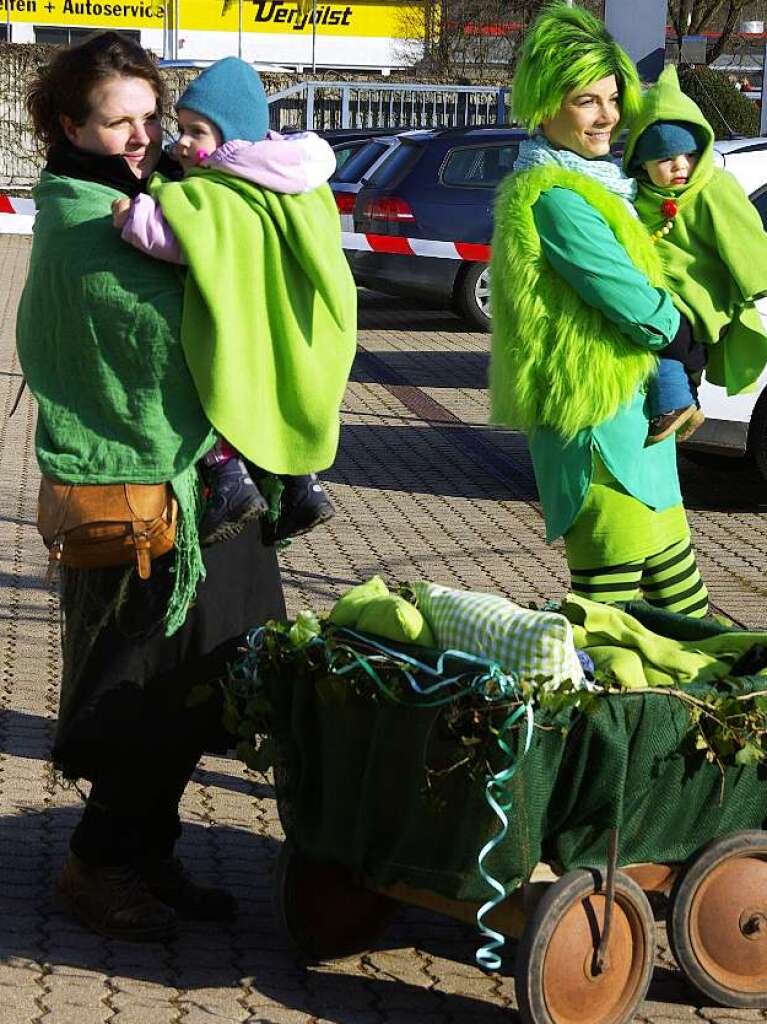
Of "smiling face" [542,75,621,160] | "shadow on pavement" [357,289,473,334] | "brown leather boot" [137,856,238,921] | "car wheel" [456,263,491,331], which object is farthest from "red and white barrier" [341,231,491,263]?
"brown leather boot" [137,856,238,921]

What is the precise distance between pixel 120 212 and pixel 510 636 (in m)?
1.17

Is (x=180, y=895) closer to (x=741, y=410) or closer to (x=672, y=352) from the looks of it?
(x=672, y=352)

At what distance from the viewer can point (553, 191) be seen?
4.47 metres

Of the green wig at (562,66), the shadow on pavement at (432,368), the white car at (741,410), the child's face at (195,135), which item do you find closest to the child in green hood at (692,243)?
the green wig at (562,66)

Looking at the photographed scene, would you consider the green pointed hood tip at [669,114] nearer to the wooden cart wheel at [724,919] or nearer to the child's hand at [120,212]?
the child's hand at [120,212]

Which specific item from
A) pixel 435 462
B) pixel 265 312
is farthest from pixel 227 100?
pixel 435 462

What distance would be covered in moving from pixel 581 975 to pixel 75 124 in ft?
6.78

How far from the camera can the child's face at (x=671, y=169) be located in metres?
4.74

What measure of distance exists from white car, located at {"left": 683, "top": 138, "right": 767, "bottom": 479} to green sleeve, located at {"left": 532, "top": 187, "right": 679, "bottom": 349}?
4.29m

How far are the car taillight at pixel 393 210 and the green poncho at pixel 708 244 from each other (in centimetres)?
1148

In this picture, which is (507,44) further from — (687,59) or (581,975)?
(581,975)

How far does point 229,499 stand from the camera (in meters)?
3.78

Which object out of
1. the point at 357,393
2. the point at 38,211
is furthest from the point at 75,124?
the point at 357,393

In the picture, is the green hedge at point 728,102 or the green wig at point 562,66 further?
the green hedge at point 728,102
